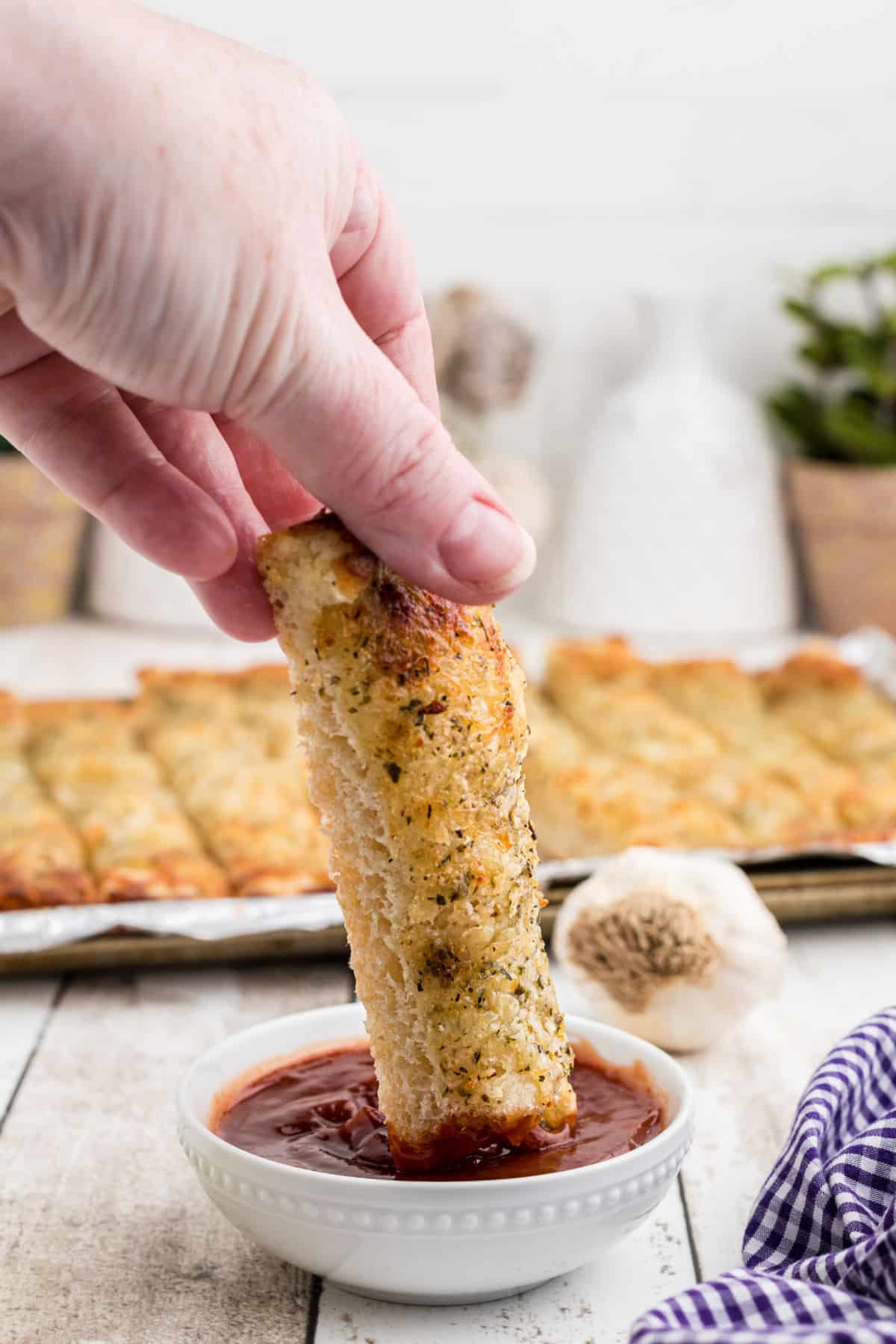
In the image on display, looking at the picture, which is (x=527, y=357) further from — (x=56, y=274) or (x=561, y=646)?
(x=56, y=274)

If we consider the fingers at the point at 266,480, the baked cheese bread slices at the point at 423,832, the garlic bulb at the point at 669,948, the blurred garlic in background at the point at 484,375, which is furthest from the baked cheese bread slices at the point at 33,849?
the blurred garlic in background at the point at 484,375

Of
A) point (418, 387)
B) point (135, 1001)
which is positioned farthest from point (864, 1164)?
point (135, 1001)

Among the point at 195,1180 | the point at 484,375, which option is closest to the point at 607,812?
the point at 195,1180

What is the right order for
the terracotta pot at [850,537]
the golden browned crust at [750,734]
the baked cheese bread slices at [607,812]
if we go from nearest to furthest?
the baked cheese bread slices at [607,812], the golden browned crust at [750,734], the terracotta pot at [850,537]

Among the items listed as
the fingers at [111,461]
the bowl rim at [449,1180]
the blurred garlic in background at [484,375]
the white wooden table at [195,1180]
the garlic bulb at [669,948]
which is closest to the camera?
the bowl rim at [449,1180]

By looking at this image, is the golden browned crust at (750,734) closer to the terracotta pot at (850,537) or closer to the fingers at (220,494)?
the fingers at (220,494)

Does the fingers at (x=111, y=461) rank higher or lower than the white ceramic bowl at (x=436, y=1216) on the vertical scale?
higher
